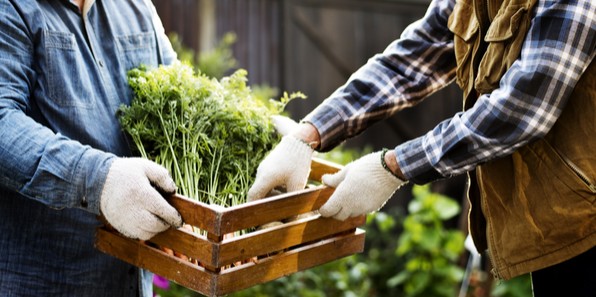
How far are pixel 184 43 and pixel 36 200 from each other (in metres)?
3.56

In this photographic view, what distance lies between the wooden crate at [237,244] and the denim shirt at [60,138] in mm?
141

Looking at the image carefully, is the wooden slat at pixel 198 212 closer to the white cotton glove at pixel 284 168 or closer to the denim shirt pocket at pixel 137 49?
the white cotton glove at pixel 284 168

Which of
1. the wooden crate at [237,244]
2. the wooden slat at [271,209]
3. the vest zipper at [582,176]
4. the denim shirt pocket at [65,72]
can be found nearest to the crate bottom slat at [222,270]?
the wooden crate at [237,244]

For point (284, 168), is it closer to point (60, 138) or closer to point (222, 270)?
point (222, 270)

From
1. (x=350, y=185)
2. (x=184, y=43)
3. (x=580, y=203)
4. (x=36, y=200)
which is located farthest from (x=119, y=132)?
(x=184, y=43)

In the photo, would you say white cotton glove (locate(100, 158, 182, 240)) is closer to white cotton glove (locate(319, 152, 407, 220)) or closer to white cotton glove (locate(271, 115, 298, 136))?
white cotton glove (locate(319, 152, 407, 220))

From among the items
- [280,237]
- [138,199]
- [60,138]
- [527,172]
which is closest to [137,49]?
[60,138]

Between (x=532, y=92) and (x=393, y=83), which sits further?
(x=393, y=83)

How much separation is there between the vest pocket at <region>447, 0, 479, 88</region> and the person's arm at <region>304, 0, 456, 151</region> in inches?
8.8

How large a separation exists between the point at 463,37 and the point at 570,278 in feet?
2.31

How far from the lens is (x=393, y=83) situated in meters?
2.52

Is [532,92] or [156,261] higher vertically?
[532,92]

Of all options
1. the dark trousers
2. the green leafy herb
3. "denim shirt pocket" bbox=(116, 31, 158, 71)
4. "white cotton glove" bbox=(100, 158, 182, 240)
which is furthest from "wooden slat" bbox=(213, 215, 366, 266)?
"denim shirt pocket" bbox=(116, 31, 158, 71)

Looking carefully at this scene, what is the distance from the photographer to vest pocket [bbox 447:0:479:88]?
2.19m
